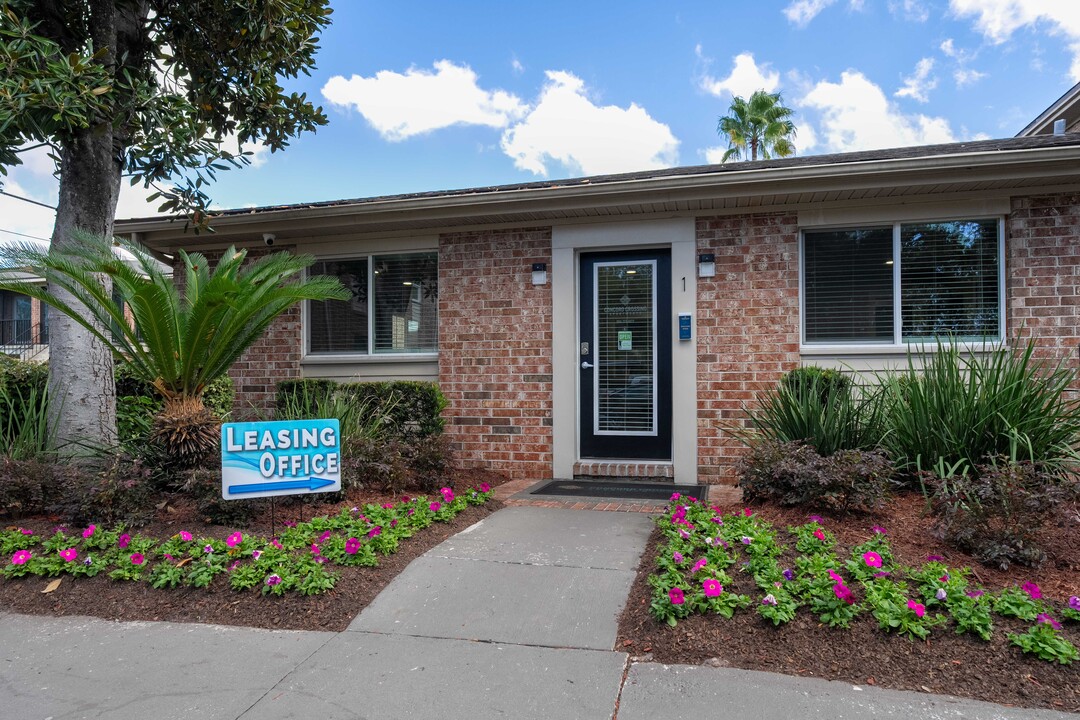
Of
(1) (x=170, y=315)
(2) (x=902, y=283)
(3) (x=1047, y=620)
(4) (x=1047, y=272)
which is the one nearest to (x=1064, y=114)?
(4) (x=1047, y=272)

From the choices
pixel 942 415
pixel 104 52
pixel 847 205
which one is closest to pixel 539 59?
pixel 847 205

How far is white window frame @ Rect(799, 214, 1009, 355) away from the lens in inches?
248

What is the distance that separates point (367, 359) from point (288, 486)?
144 inches

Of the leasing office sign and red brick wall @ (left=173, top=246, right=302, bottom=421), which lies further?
red brick wall @ (left=173, top=246, right=302, bottom=421)

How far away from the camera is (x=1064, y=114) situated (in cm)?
1225

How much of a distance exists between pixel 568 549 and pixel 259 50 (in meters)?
5.34

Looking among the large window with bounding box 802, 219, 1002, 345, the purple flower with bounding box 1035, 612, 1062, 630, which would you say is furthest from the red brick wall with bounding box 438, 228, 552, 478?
the purple flower with bounding box 1035, 612, 1062, 630

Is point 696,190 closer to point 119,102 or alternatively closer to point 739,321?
point 739,321

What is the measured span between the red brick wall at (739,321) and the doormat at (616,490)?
0.47 meters

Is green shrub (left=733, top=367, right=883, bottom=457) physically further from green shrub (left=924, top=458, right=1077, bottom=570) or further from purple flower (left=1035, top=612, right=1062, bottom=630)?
purple flower (left=1035, top=612, right=1062, bottom=630)

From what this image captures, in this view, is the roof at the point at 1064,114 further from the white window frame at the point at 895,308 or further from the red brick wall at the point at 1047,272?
the white window frame at the point at 895,308

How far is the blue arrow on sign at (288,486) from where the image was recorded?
13.8ft

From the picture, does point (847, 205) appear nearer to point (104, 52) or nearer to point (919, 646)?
point (919, 646)

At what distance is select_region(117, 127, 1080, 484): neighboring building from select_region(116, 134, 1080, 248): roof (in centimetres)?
2
